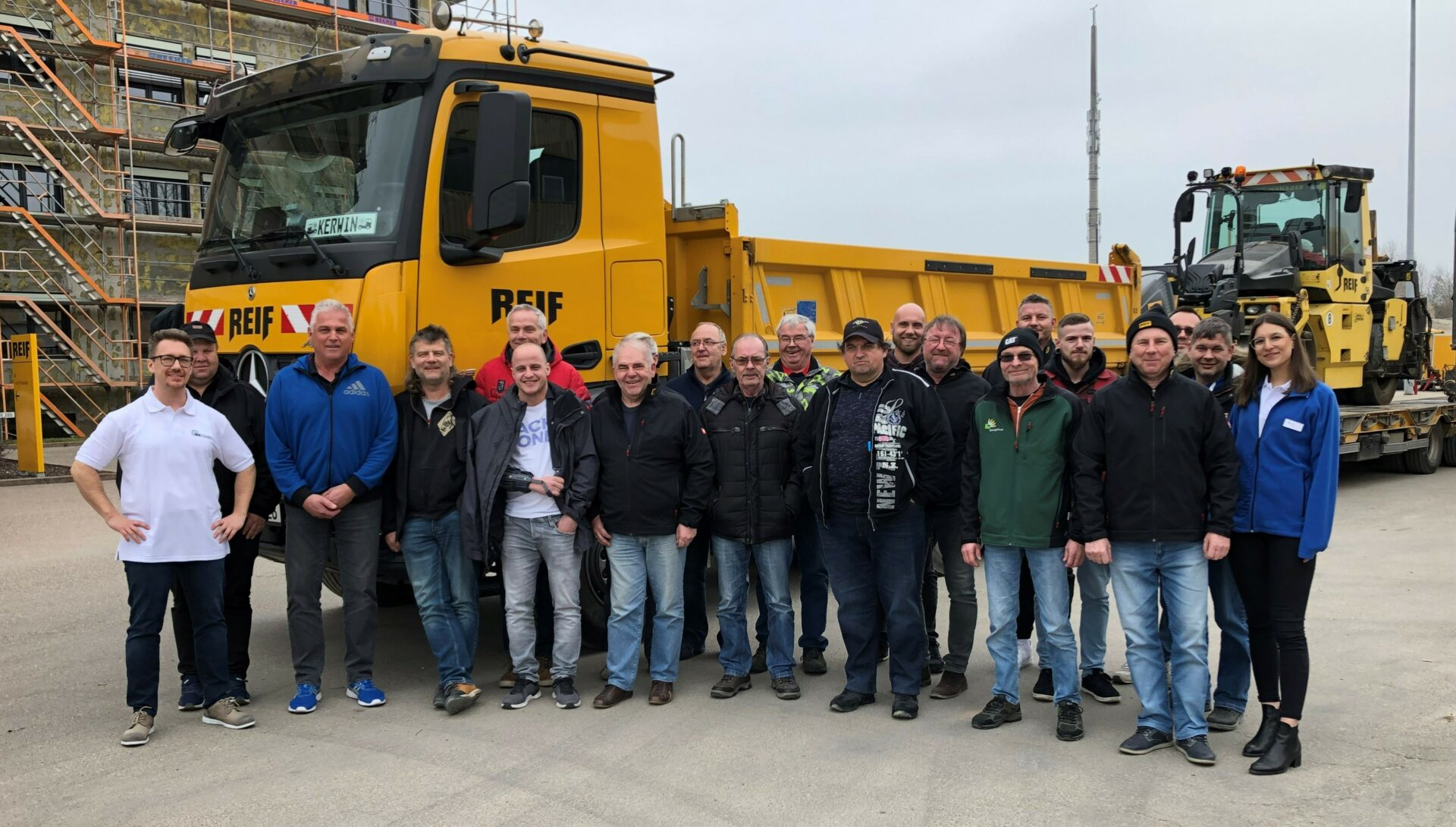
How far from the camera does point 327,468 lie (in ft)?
16.3

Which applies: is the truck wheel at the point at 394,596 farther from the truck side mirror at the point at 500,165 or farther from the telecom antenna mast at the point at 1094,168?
the telecom antenna mast at the point at 1094,168

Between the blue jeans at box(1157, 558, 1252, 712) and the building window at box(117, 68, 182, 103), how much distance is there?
26679 mm

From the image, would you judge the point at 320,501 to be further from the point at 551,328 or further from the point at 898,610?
the point at 898,610

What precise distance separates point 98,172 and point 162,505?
76.9 ft

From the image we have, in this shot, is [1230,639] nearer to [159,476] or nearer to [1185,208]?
[159,476]

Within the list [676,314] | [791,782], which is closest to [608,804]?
[791,782]

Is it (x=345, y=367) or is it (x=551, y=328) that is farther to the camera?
(x=551, y=328)

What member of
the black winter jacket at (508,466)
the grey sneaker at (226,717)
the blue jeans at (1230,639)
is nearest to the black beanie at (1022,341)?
the blue jeans at (1230,639)

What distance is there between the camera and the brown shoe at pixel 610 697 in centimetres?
513

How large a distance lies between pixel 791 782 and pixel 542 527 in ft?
5.51

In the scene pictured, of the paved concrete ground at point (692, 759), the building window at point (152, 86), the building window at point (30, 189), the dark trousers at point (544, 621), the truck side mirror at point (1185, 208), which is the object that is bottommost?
the paved concrete ground at point (692, 759)

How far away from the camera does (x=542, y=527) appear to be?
16.8 feet

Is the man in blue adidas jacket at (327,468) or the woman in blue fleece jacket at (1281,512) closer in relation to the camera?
the woman in blue fleece jacket at (1281,512)

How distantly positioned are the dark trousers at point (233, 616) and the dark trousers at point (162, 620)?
0.75ft
